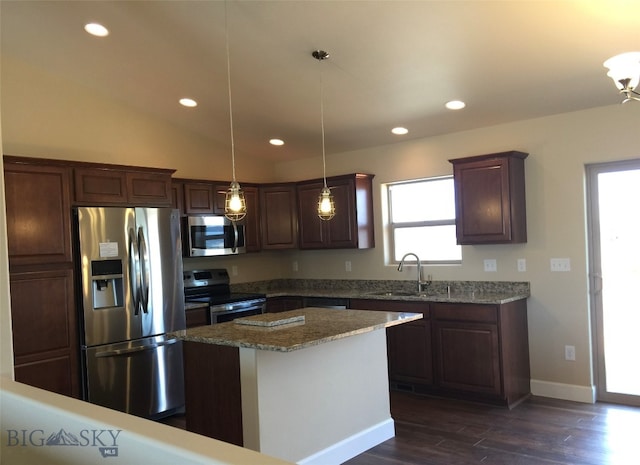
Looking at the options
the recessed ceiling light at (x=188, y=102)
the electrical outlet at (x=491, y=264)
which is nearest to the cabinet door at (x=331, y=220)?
the electrical outlet at (x=491, y=264)

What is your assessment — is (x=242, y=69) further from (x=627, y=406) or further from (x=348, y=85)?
(x=627, y=406)

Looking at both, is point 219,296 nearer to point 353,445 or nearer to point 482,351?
point 353,445

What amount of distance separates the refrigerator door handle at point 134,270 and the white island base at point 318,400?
5.42 feet

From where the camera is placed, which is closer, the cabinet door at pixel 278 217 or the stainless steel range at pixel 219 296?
the stainless steel range at pixel 219 296

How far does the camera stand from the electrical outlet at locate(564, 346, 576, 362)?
4.49m

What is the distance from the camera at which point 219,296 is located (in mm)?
5566

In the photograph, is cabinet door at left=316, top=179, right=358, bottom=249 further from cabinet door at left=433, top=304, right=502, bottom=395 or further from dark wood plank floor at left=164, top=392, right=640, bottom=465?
dark wood plank floor at left=164, top=392, right=640, bottom=465

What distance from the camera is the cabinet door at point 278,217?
6.00 m

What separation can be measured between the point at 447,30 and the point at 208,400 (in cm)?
270

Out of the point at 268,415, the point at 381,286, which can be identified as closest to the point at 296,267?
the point at 381,286

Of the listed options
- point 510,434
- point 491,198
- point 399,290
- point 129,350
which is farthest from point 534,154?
point 129,350

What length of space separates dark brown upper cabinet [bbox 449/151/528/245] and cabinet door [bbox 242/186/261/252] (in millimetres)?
2242

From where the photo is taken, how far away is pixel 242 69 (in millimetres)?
4168

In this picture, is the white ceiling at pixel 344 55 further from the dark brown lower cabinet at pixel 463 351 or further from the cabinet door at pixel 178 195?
the dark brown lower cabinet at pixel 463 351
